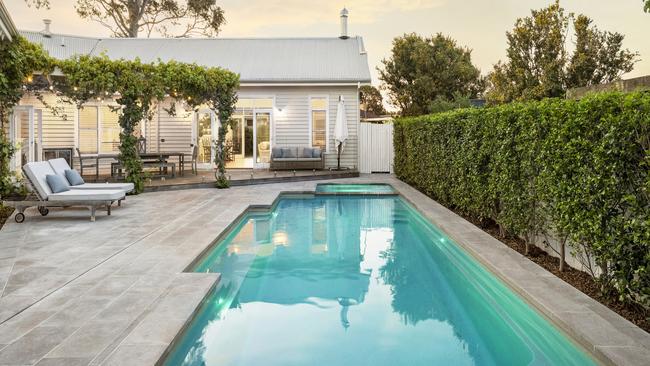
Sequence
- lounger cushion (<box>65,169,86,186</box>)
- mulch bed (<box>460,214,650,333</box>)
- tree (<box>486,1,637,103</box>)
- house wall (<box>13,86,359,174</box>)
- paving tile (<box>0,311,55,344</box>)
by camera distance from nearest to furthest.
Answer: paving tile (<box>0,311,55,344</box>)
mulch bed (<box>460,214,650,333</box>)
lounger cushion (<box>65,169,86,186</box>)
house wall (<box>13,86,359,174</box>)
tree (<box>486,1,637,103</box>)

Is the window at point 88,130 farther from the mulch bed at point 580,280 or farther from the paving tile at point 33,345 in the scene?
the paving tile at point 33,345

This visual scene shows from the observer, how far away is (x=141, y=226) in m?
7.62

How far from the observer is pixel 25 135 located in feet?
47.1

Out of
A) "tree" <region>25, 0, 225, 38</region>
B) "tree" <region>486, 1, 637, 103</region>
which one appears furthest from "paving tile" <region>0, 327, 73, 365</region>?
"tree" <region>25, 0, 225, 38</region>

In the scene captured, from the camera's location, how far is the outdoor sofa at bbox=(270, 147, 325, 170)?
55.8 ft

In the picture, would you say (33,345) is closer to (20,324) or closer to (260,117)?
(20,324)

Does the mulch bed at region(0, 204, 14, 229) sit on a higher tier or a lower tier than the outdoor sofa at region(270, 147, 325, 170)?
lower

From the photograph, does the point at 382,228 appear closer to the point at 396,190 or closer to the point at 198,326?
the point at 396,190

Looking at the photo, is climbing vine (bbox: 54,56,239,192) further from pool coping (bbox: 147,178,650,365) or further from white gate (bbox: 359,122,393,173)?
white gate (bbox: 359,122,393,173)

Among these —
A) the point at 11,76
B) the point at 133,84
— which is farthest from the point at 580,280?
the point at 133,84

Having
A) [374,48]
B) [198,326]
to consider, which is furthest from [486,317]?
[374,48]

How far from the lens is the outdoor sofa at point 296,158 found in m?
17.0

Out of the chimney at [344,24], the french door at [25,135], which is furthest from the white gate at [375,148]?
the french door at [25,135]

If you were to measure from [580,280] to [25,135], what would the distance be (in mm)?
14663
